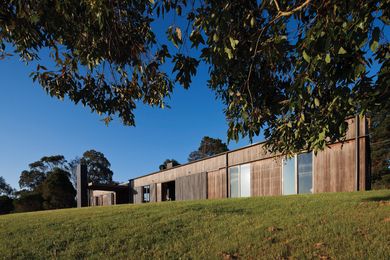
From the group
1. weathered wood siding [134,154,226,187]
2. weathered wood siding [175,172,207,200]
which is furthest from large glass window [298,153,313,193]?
weathered wood siding [175,172,207,200]

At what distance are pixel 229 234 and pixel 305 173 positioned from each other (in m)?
10.7

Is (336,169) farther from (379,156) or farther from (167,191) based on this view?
(379,156)

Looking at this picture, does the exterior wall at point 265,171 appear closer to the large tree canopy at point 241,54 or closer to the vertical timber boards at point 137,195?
the large tree canopy at point 241,54

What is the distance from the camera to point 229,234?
7.66 m

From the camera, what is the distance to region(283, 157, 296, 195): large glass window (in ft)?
58.9

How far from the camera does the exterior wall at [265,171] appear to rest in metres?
15.0

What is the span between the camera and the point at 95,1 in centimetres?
375

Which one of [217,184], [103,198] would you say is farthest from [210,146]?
[217,184]

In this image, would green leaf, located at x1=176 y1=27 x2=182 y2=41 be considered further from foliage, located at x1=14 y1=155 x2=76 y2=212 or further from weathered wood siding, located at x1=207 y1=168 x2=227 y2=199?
foliage, located at x1=14 y1=155 x2=76 y2=212

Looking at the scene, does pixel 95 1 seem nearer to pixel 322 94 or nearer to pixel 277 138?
pixel 322 94

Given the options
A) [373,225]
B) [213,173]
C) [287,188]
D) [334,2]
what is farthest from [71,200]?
[334,2]

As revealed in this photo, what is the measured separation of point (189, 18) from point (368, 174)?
43.6 ft

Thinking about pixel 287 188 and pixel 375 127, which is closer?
pixel 287 188

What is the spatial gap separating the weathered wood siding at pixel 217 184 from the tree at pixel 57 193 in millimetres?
27144
